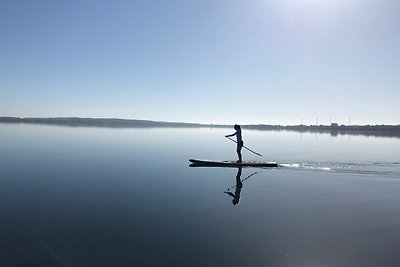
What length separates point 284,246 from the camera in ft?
29.1

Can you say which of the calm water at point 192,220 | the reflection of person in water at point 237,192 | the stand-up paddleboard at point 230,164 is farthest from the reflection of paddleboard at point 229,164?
the calm water at point 192,220

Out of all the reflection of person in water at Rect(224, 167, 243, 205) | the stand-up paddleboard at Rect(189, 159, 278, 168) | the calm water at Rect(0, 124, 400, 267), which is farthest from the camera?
the stand-up paddleboard at Rect(189, 159, 278, 168)

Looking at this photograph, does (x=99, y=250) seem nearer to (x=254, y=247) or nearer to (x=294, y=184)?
(x=254, y=247)

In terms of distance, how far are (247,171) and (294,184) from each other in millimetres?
5527

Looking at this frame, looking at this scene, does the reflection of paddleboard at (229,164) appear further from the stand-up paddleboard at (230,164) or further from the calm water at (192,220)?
the calm water at (192,220)

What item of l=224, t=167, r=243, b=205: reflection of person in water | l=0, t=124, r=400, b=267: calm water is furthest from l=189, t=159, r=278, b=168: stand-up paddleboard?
l=0, t=124, r=400, b=267: calm water

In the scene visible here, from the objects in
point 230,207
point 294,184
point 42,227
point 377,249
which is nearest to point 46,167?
point 42,227

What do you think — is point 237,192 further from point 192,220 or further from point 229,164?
point 229,164

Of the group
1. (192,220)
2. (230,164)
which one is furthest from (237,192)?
(230,164)

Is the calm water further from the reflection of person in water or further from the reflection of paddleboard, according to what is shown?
the reflection of paddleboard

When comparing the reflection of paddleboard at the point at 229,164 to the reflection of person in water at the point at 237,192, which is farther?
the reflection of paddleboard at the point at 229,164

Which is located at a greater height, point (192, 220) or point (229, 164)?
point (229, 164)

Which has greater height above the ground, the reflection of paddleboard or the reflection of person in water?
the reflection of paddleboard

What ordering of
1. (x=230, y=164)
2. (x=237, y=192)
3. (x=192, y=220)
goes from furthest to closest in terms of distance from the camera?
(x=230, y=164) → (x=237, y=192) → (x=192, y=220)
